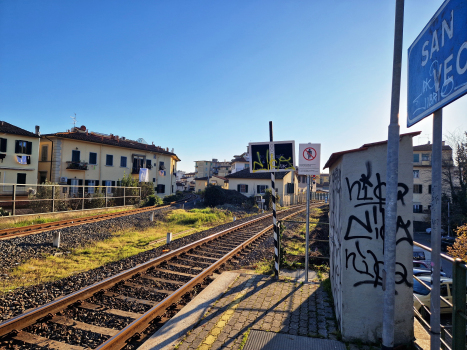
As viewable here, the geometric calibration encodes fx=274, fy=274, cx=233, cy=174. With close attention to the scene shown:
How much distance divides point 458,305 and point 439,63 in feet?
7.25

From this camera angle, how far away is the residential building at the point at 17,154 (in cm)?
2569

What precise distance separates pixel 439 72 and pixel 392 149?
1.02 metres

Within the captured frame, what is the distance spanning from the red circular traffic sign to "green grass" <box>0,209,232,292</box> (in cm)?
648

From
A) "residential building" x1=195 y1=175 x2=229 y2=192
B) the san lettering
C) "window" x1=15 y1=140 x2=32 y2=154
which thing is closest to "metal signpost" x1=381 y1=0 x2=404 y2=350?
the san lettering

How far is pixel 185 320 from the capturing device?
14.7 feet

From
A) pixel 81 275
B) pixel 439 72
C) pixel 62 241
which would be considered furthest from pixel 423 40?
pixel 62 241

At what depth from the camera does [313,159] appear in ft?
21.4

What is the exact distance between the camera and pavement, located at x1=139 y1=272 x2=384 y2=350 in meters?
3.85

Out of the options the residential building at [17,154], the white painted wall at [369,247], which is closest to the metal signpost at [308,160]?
the white painted wall at [369,247]

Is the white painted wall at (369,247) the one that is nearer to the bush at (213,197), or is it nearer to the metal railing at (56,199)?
the metal railing at (56,199)

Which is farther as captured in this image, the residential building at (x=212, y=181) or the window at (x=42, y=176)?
the residential building at (x=212, y=181)

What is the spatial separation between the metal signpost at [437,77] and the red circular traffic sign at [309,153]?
373cm

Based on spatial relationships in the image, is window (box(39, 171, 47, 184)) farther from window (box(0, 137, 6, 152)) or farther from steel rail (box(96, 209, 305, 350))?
steel rail (box(96, 209, 305, 350))

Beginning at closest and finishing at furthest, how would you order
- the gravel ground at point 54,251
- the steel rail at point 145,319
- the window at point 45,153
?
the steel rail at point 145,319 → the gravel ground at point 54,251 → the window at point 45,153
